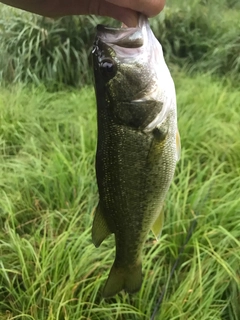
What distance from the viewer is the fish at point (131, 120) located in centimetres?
109

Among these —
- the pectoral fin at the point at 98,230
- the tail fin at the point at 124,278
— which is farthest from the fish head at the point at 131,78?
the tail fin at the point at 124,278

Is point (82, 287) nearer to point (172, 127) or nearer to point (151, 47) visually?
point (172, 127)

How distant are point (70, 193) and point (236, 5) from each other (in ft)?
13.7

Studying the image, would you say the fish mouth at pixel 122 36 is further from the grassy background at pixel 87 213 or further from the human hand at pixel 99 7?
the grassy background at pixel 87 213

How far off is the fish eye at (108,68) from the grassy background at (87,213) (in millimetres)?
998

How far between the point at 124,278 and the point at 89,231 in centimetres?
73

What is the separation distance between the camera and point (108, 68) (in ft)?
3.59

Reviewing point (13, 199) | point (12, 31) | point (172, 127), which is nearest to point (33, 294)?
point (13, 199)

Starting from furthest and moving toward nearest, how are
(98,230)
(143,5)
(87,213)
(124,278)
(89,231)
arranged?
(87,213), (89,231), (124,278), (98,230), (143,5)

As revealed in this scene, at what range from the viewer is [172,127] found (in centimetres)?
112

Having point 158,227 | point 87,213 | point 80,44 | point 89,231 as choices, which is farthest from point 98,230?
point 80,44

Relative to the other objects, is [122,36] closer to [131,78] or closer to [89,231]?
[131,78]

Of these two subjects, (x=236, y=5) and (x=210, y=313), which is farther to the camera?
(x=236, y=5)

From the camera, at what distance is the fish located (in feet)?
3.57
